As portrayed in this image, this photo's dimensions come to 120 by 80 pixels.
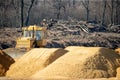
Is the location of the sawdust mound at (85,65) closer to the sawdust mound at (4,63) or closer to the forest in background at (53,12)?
the sawdust mound at (4,63)

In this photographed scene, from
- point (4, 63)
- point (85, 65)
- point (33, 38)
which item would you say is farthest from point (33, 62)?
point (33, 38)

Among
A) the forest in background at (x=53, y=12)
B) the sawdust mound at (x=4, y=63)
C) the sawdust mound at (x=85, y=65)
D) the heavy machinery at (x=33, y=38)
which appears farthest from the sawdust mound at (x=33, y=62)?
the forest in background at (x=53, y=12)

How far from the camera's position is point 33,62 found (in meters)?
24.2

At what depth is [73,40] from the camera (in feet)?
161

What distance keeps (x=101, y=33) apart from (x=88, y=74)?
33.7 metres

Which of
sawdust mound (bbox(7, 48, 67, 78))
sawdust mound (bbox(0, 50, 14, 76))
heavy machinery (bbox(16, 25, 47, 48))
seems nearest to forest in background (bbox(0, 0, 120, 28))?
heavy machinery (bbox(16, 25, 47, 48))

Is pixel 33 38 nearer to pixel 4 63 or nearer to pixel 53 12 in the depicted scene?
pixel 4 63

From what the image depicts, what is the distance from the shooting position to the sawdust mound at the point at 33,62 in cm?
2356

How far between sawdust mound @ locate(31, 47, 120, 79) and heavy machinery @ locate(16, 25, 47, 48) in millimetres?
12063

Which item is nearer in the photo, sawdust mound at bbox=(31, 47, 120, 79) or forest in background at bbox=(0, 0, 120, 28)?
sawdust mound at bbox=(31, 47, 120, 79)

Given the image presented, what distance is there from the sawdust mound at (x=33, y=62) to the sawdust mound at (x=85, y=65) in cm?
108

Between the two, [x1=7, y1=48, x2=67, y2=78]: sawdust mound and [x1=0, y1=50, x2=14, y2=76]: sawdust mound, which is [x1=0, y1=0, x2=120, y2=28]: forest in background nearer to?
[x1=0, y1=50, x2=14, y2=76]: sawdust mound

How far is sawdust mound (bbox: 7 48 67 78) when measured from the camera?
23.6m

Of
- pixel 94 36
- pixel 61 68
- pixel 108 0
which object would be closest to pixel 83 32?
pixel 94 36
